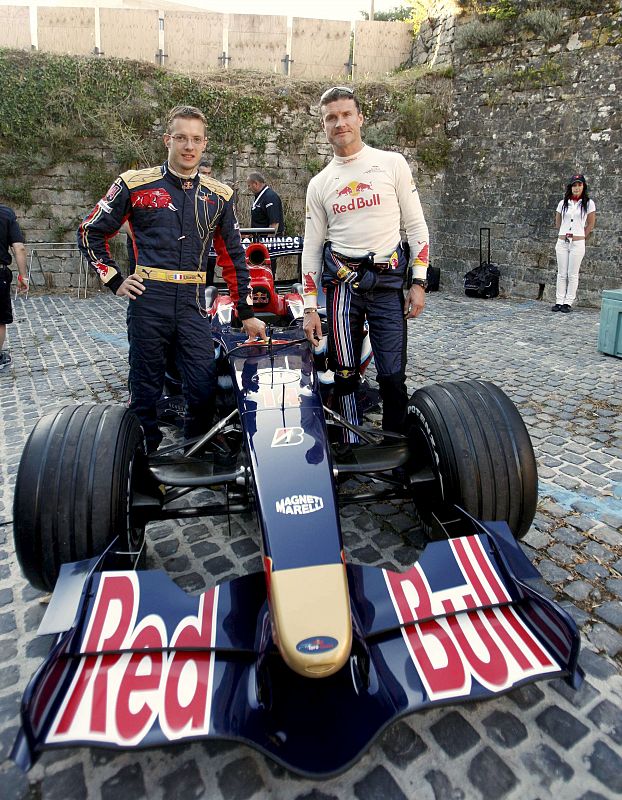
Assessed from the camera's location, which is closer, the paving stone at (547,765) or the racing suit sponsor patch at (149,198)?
the paving stone at (547,765)

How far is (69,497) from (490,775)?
1707 mm

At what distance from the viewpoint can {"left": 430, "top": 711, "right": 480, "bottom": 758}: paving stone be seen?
5.77ft

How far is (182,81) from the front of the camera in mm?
11172

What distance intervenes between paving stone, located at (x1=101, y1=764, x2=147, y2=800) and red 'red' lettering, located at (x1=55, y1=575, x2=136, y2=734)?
0.94 ft

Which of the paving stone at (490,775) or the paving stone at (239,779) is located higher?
the paving stone at (490,775)

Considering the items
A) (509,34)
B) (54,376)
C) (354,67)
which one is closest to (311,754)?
(54,376)

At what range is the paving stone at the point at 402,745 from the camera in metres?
1.72

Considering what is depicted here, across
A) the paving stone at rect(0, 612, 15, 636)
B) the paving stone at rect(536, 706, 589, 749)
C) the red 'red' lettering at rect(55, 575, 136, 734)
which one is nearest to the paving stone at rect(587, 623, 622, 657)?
the paving stone at rect(536, 706, 589, 749)

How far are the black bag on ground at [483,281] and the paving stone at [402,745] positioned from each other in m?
9.64

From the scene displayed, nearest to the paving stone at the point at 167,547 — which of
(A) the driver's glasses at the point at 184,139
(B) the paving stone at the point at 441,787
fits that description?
(B) the paving stone at the point at 441,787

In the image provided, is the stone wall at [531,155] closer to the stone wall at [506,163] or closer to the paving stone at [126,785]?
the stone wall at [506,163]

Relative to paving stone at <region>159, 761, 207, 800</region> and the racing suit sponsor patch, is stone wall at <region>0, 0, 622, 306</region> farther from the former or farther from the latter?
paving stone at <region>159, 761, 207, 800</region>

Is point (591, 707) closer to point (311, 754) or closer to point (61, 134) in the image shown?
point (311, 754)

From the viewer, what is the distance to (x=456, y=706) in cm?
191
